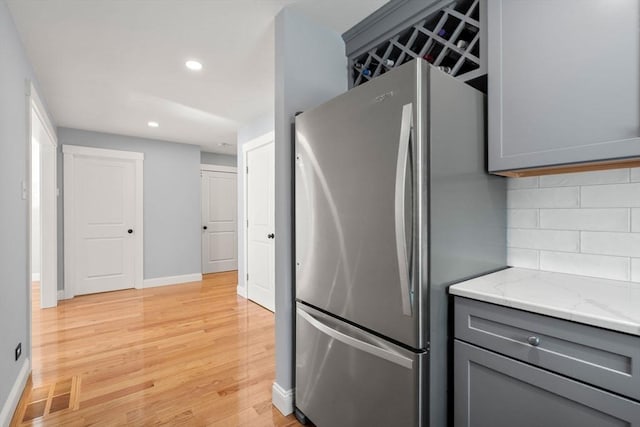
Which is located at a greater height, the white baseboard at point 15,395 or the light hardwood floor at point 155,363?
the white baseboard at point 15,395

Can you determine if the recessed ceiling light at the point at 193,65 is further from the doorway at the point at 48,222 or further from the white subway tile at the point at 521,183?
the doorway at the point at 48,222

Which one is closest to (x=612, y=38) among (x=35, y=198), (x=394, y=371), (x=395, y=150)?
(x=395, y=150)

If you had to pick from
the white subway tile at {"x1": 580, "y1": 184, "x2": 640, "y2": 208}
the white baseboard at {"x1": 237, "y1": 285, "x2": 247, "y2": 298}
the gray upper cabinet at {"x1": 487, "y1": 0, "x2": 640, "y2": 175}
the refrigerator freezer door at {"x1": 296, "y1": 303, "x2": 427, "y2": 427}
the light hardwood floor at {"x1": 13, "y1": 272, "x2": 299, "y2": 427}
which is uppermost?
the gray upper cabinet at {"x1": 487, "y1": 0, "x2": 640, "y2": 175}

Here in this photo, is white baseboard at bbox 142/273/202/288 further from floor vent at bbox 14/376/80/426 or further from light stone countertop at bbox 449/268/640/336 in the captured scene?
light stone countertop at bbox 449/268/640/336

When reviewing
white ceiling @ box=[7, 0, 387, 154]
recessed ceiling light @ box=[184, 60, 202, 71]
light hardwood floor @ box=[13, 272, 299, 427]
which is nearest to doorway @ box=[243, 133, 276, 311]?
light hardwood floor @ box=[13, 272, 299, 427]

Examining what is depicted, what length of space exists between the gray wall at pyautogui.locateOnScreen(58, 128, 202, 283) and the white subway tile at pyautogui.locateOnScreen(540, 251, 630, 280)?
5.08 metres

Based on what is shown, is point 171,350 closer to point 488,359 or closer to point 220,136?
point 488,359

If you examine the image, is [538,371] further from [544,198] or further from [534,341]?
[544,198]

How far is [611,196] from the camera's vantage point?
4.40 ft

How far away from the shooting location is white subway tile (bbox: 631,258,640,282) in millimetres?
1271

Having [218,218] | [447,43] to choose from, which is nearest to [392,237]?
[447,43]

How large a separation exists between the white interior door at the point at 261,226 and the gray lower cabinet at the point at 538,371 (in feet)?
9.19

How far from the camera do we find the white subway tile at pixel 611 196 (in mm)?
1283

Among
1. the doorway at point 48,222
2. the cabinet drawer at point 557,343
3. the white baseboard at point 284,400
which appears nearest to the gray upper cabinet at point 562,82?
the cabinet drawer at point 557,343
